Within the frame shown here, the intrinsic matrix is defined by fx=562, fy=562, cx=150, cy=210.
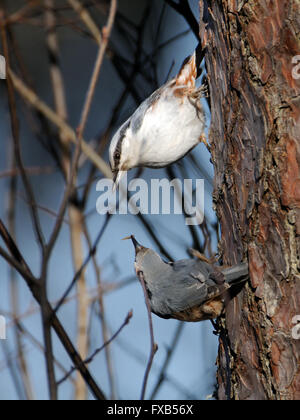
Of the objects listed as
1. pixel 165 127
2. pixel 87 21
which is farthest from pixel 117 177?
pixel 87 21

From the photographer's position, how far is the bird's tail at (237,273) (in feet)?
4.87

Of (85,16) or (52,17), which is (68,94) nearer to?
(52,17)

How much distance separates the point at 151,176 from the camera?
329 centimetres

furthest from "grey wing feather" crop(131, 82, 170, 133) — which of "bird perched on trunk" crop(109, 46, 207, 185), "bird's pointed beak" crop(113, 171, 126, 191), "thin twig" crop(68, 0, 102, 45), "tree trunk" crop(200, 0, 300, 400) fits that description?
"tree trunk" crop(200, 0, 300, 400)

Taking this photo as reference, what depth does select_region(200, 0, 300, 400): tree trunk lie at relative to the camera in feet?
4.57

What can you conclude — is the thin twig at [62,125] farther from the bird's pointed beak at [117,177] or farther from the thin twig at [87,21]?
the thin twig at [87,21]

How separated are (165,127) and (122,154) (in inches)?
8.7

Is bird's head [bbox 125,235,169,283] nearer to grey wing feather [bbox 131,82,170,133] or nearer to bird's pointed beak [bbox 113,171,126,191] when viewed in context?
bird's pointed beak [bbox 113,171,126,191]

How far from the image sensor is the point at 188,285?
157 cm

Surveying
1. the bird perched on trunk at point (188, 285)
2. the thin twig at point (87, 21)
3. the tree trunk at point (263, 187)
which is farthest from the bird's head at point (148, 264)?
the thin twig at point (87, 21)

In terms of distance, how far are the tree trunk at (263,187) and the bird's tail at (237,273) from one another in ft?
0.08

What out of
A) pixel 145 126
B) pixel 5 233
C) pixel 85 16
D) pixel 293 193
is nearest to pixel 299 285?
pixel 293 193

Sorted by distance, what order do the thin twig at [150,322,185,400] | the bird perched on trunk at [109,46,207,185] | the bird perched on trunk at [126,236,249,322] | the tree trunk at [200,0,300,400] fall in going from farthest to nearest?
the bird perched on trunk at [109,46,207,185] → the thin twig at [150,322,185,400] → the bird perched on trunk at [126,236,249,322] → the tree trunk at [200,0,300,400]
